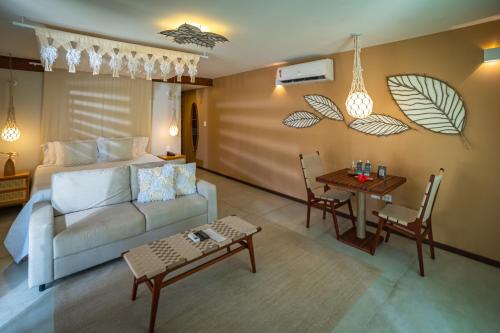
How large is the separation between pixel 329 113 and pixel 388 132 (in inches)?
36.0

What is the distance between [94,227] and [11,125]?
3.16 metres

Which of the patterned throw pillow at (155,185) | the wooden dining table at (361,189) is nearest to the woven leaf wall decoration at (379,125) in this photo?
the wooden dining table at (361,189)

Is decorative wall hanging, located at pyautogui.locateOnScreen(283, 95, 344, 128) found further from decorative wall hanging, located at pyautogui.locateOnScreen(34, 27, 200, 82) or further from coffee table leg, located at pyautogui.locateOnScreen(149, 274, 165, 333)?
coffee table leg, located at pyautogui.locateOnScreen(149, 274, 165, 333)

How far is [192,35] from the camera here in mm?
2430

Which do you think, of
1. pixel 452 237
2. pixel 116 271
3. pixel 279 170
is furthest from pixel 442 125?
pixel 116 271

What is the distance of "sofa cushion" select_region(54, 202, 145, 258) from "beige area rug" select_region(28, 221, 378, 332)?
1.06ft

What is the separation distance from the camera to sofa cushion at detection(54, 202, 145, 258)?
2.14 metres

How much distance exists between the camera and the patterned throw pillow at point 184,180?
3110 mm

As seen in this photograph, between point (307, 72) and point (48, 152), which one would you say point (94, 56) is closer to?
point (48, 152)

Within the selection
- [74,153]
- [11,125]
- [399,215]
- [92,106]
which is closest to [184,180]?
[74,153]

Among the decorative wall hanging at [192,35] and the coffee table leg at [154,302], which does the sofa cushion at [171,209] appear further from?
the decorative wall hanging at [192,35]

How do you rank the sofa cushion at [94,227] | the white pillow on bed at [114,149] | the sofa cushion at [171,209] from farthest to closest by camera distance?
the white pillow on bed at [114,149], the sofa cushion at [171,209], the sofa cushion at [94,227]

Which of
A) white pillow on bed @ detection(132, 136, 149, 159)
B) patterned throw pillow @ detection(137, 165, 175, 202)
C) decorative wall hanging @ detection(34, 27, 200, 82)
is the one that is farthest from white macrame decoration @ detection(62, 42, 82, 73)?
white pillow on bed @ detection(132, 136, 149, 159)

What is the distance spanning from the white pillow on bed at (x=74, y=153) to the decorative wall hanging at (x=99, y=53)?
5.81 ft
